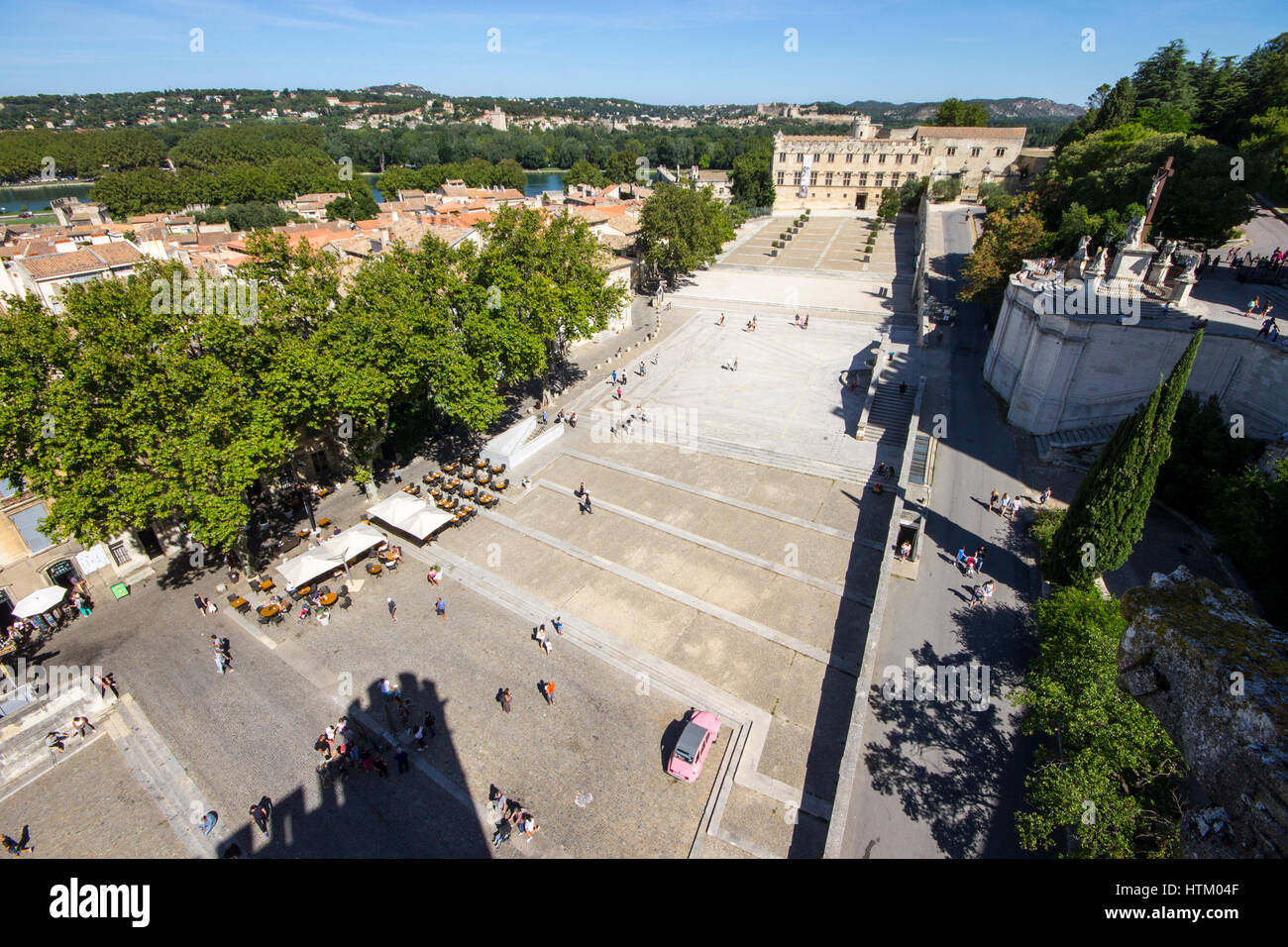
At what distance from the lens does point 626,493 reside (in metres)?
30.3

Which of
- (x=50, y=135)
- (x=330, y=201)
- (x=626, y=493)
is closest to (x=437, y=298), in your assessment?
(x=626, y=493)

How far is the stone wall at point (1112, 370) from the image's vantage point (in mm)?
25703

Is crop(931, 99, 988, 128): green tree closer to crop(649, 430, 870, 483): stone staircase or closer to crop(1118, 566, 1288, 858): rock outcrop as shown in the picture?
crop(649, 430, 870, 483): stone staircase

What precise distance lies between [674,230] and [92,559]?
166 feet

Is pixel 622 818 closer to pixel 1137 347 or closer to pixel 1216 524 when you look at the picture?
pixel 1216 524

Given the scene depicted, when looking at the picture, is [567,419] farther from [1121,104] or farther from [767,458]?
[1121,104]

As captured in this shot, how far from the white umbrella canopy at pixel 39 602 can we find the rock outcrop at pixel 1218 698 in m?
34.8

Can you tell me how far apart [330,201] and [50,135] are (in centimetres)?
12256

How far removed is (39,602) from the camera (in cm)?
2283

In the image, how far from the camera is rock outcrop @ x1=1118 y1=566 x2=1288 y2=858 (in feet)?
32.1

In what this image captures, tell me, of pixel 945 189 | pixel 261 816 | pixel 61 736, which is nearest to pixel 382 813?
pixel 261 816

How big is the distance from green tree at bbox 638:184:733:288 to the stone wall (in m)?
32.5

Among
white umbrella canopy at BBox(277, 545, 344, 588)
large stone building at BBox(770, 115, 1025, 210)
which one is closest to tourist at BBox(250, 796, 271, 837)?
white umbrella canopy at BBox(277, 545, 344, 588)
